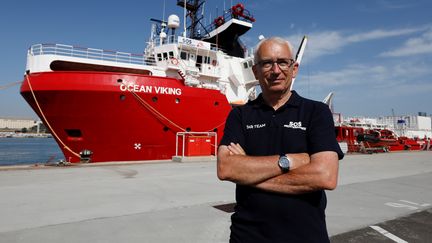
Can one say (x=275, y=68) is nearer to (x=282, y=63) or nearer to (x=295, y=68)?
(x=282, y=63)

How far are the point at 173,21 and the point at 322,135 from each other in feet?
52.1

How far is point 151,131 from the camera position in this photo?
11844 mm

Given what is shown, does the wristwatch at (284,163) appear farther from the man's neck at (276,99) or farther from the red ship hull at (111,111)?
the red ship hull at (111,111)

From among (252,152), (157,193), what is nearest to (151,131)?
(157,193)

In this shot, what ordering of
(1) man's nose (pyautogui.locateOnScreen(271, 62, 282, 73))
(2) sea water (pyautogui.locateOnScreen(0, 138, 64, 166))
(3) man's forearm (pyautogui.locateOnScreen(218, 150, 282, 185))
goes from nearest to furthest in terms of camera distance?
(3) man's forearm (pyautogui.locateOnScreen(218, 150, 282, 185))
(1) man's nose (pyautogui.locateOnScreen(271, 62, 282, 73))
(2) sea water (pyautogui.locateOnScreen(0, 138, 64, 166))

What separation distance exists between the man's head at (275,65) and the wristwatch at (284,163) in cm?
40

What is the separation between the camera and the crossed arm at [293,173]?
152cm

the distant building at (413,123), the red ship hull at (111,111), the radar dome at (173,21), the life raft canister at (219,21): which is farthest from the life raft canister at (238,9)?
the distant building at (413,123)

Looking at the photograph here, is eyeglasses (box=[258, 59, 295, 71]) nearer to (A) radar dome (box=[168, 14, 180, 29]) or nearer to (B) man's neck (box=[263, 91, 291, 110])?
(B) man's neck (box=[263, 91, 291, 110])

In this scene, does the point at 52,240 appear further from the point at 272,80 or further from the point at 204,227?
the point at 272,80

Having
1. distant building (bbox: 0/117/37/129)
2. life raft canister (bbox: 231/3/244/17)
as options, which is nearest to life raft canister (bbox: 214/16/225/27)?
life raft canister (bbox: 231/3/244/17)

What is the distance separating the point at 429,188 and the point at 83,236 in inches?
281

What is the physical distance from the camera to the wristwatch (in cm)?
154

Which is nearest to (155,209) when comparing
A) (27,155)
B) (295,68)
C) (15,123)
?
(295,68)
